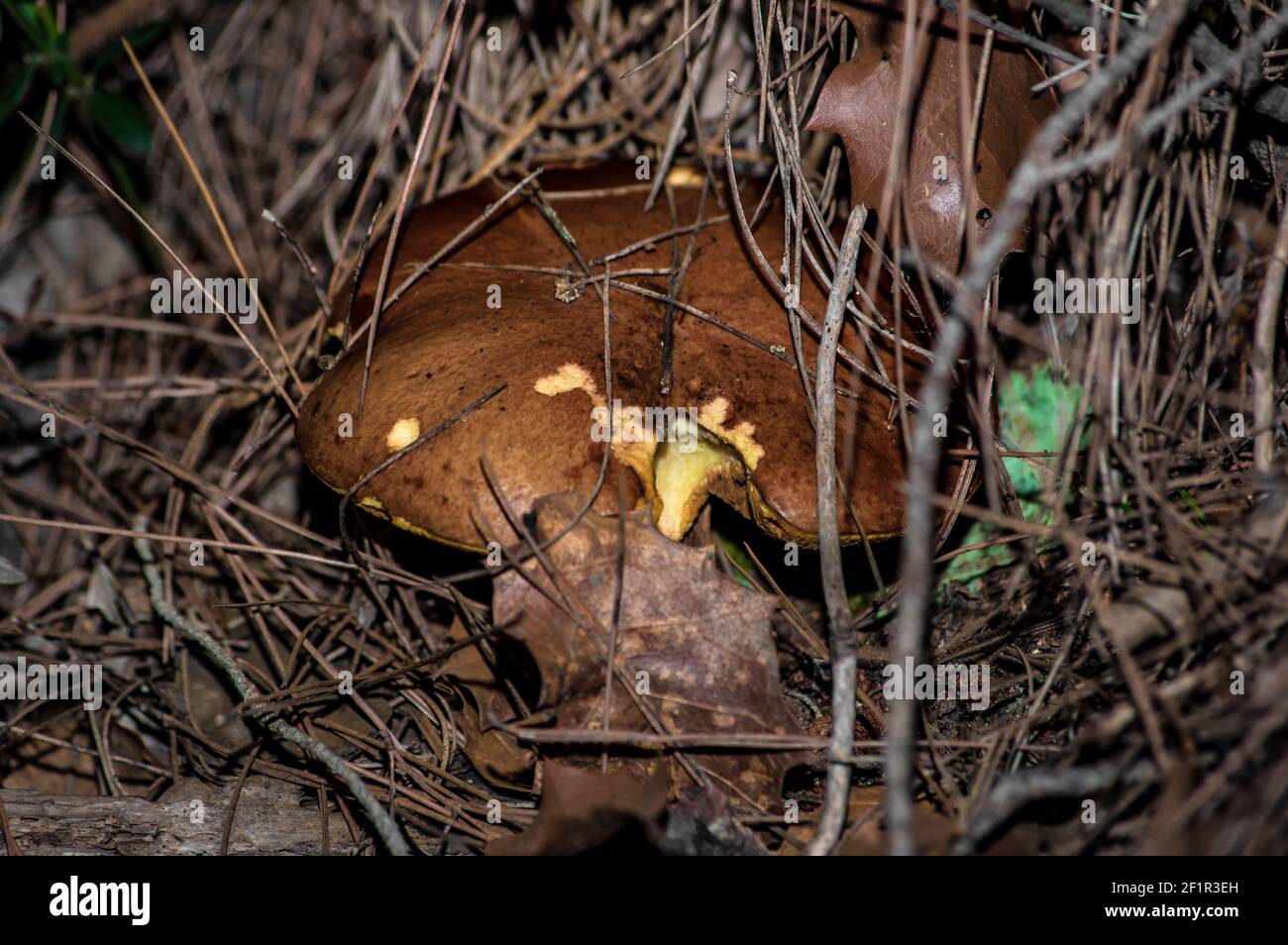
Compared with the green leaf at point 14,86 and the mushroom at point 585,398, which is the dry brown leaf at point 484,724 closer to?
the mushroom at point 585,398

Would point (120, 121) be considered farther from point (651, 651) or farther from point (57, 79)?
point (651, 651)

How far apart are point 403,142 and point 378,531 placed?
1519 millimetres

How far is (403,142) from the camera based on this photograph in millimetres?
3172

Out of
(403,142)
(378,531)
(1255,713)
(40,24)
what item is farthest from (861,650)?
(40,24)

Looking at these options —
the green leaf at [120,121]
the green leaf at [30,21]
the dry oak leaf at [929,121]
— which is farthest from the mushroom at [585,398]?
the green leaf at [30,21]

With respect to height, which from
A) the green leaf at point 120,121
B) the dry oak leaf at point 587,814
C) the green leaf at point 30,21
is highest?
the green leaf at point 30,21

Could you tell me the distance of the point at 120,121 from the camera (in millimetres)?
3104

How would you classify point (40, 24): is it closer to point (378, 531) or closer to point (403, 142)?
point (403, 142)
